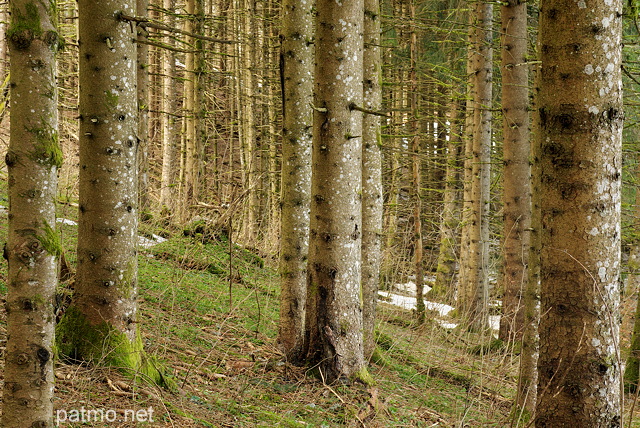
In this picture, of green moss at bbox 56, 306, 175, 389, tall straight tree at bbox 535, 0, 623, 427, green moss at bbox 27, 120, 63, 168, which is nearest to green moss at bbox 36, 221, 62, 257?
green moss at bbox 27, 120, 63, 168

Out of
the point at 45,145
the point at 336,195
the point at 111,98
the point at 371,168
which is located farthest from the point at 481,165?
the point at 45,145

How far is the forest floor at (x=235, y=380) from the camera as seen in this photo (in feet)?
12.2

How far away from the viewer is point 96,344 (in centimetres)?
399

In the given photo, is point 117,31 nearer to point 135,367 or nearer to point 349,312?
point 135,367

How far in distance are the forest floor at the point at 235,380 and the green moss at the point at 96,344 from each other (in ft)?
0.27

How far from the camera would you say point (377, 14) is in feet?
A: 22.6

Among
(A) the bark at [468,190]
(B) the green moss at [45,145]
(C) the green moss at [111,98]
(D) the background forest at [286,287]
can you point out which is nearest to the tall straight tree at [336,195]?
(D) the background forest at [286,287]

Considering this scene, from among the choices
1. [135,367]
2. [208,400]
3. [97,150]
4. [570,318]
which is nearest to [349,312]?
[208,400]

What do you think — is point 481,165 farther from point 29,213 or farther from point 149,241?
point 29,213

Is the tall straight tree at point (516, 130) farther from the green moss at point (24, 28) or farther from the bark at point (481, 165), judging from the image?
the green moss at point (24, 28)

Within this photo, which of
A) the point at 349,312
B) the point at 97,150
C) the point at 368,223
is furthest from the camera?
the point at 368,223

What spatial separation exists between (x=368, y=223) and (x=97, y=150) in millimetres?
3727

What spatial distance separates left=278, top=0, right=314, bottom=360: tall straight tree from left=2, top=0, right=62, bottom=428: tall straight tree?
341 centimetres

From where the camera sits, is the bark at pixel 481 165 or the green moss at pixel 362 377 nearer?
Result: the green moss at pixel 362 377
